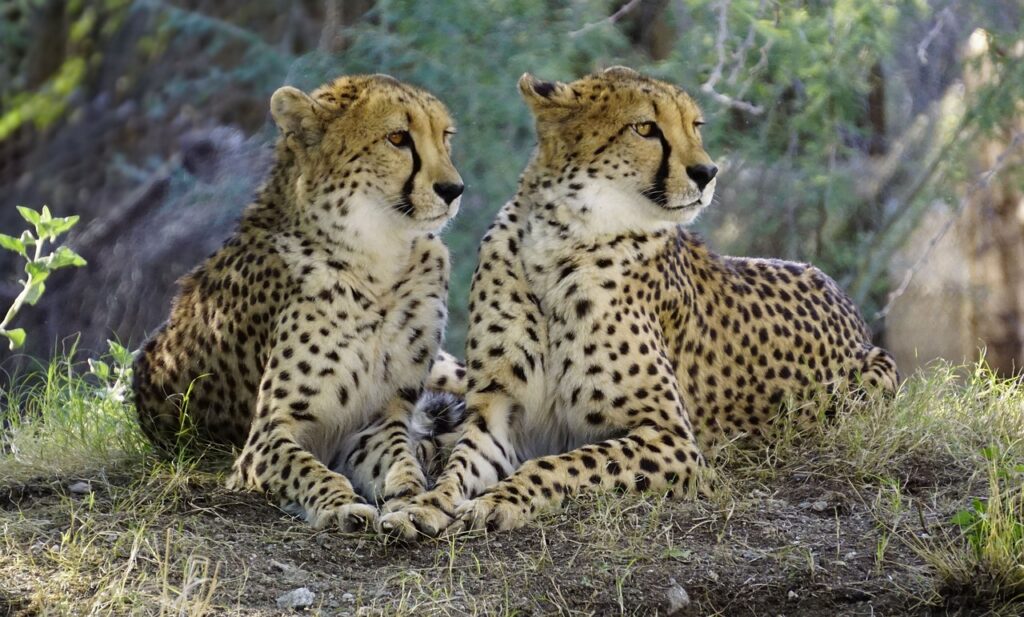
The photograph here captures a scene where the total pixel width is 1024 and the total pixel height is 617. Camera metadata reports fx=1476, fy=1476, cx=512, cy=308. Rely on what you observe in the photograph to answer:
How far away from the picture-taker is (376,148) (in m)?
3.88

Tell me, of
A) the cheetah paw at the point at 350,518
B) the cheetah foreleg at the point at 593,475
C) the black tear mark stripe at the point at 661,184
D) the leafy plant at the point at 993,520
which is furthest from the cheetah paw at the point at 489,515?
the leafy plant at the point at 993,520

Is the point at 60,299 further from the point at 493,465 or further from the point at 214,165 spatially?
the point at 493,465

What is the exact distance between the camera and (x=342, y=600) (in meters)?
3.11

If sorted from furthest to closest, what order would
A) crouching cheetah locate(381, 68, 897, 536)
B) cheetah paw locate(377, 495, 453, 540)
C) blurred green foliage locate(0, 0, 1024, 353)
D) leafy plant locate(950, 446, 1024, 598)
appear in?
blurred green foliage locate(0, 0, 1024, 353) < crouching cheetah locate(381, 68, 897, 536) < cheetah paw locate(377, 495, 453, 540) < leafy plant locate(950, 446, 1024, 598)

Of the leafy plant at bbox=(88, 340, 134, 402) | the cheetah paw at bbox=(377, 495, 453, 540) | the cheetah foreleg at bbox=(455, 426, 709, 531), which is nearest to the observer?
the cheetah paw at bbox=(377, 495, 453, 540)

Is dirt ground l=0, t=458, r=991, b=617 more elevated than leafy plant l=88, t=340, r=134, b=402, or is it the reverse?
dirt ground l=0, t=458, r=991, b=617

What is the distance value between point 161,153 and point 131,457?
5.14 m

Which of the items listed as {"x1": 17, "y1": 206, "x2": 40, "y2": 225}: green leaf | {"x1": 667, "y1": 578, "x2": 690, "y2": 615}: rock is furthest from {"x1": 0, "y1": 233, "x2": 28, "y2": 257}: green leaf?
{"x1": 667, "y1": 578, "x2": 690, "y2": 615}: rock

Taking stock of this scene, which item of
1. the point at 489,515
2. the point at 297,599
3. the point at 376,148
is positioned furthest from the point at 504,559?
the point at 376,148

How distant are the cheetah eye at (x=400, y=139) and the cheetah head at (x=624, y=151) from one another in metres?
0.34

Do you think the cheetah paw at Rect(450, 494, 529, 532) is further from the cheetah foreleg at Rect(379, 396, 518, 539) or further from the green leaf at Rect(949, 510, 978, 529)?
the green leaf at Rect(949, 510, 978, 529)

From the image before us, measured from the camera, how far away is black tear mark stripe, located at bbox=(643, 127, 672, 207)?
3.78 metres

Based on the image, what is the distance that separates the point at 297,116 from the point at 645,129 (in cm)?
94

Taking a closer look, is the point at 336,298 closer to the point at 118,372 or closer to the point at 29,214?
the point at 29,214
